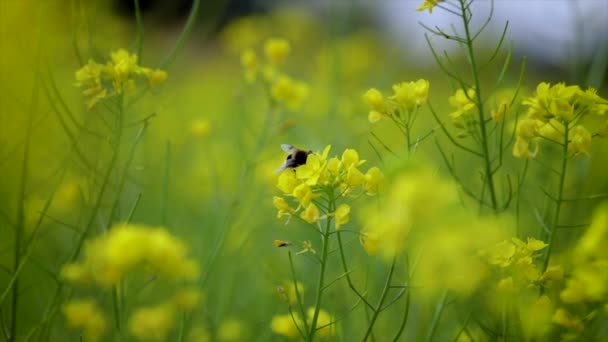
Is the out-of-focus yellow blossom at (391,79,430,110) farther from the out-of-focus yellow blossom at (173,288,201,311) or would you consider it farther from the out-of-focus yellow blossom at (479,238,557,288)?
the out-of-focus yellow blossom at (173,288,201,311)

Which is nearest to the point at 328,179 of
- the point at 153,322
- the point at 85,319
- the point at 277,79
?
the point at 153,322

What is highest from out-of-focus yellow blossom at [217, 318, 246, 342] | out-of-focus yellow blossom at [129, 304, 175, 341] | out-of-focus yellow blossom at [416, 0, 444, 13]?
out-of-focus yellow blossom at [416, 0, 444, 13]

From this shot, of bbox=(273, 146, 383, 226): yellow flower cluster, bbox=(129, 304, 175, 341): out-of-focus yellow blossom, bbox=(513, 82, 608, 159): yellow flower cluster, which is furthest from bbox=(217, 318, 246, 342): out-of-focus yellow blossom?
bbox=(513, 82, 608, 159): yellow flower cluster

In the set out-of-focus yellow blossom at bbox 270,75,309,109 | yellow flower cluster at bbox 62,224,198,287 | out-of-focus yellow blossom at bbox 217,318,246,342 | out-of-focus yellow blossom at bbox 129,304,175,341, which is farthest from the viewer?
out-of-focus yellow blossom at bbox 270,75,309,109

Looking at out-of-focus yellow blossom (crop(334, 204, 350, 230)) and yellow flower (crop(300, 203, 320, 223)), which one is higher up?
yellow flower (crop(300, 203, 320, 223))

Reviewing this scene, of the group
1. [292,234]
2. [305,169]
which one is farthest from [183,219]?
[305,169]

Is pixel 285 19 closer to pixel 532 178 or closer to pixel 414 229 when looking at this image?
pixel 532 178
